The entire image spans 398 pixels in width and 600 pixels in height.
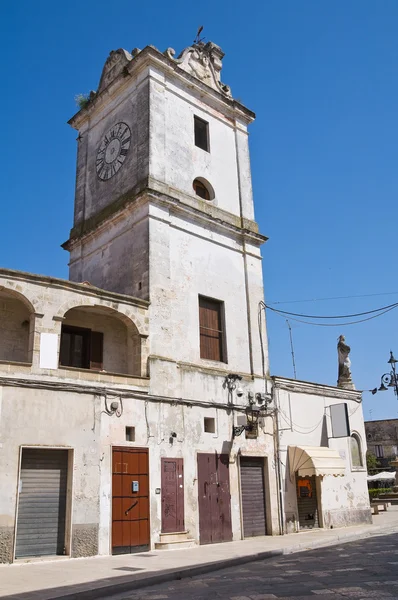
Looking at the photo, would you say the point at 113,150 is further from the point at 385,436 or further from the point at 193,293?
the point at 385,436

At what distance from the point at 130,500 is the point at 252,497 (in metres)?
5.03

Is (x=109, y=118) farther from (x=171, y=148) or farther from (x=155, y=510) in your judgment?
(x=155, y=510)

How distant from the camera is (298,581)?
9234 mm

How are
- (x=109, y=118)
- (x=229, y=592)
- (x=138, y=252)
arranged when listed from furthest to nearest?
(x=109, y=118) → (x=138, y=252) → (x=229, y=592)

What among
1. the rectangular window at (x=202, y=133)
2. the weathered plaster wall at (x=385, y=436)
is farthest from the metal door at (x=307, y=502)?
the weathered plaster wall at (x=385, y=436)

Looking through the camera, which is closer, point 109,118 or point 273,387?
point 273,387

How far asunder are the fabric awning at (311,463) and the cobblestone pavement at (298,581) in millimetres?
5864

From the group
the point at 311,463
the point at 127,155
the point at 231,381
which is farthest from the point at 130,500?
the point at 127,155

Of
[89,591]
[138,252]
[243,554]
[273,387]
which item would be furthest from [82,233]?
[89,591]

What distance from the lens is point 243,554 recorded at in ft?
42.8

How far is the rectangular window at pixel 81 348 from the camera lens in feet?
52.5

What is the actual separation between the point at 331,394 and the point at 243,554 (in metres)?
10.5

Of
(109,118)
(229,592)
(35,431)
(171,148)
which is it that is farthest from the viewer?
(109,118)

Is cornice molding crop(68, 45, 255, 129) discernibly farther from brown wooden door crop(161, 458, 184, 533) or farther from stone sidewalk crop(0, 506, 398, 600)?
stone sidewalk crop(0, 506, 398, 600)
